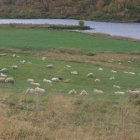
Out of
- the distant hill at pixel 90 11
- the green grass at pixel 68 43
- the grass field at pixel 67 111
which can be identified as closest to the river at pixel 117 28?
the green grass at pixel 68 43

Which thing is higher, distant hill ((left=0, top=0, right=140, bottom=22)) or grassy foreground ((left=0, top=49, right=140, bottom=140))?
grassy foreground ((left=0, top=49, right=140, bottom=140))

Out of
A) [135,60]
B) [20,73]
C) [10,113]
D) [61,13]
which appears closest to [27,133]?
[10,113]

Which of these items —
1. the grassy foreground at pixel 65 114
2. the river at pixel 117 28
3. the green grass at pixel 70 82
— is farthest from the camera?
the river at pixel 117 28

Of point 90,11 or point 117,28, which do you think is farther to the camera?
point 90,11

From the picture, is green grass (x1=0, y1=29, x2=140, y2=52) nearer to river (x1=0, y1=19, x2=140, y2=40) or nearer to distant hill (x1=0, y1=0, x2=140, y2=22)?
river (x1=0, y1=19, x2=140, y2=40)

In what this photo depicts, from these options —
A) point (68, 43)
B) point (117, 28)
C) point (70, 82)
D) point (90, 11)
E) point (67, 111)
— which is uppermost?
point (67, 111)

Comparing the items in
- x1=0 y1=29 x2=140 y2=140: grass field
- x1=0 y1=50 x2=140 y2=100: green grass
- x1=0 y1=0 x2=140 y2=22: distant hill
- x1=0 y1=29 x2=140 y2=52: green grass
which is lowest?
x1=0 y1=0 x2=140 y2=22: distant hill

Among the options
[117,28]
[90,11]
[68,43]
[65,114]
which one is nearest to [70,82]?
[65,114]

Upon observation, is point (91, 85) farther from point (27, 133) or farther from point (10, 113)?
point (27, 133)

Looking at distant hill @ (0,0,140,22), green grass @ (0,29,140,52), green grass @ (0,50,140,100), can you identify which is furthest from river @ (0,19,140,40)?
green grass @ (0,50,140,100)

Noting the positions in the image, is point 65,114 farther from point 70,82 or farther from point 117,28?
point 117,28

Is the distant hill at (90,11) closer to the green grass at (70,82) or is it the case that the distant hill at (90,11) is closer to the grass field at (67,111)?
the green grass at (70,82)

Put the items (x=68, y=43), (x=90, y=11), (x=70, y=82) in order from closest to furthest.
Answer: (x=70, y=82) → (x=68, y=43) → (x=90, y=11)

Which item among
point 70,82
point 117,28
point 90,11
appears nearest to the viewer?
point 70,82
